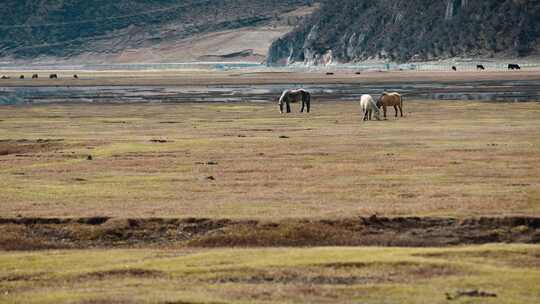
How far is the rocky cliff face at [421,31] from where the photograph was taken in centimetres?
14300

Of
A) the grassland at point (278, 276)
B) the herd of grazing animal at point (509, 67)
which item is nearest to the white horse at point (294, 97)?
the grassland at point (278, 276)

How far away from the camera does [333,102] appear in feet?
202

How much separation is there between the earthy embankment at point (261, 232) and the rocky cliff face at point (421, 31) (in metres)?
125

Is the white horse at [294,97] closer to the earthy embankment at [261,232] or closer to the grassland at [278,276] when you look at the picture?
the earthy embankment at [261,232]

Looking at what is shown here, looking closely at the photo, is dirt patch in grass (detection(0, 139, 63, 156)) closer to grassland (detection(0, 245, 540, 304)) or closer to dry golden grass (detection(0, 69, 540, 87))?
grassland (detection(0, 245, 540, 304))

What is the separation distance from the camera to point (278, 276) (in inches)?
586

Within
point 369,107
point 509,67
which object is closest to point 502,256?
point 369,107

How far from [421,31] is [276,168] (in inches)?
5017

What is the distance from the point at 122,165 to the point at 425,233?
33.9 feet

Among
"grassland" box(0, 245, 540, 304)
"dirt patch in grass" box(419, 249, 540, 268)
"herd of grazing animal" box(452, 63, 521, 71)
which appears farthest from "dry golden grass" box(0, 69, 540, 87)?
"grassland" box(0, 245, 540, 304)

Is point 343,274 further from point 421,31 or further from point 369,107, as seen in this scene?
point 421,31

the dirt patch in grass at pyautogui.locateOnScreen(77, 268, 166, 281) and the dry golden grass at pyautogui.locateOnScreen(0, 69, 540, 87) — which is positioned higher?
the dirt patch in grass at pyautogui.locateOnScreen(77, 268, 166, 281)

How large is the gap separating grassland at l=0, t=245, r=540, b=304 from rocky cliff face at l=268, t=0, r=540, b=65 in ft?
418

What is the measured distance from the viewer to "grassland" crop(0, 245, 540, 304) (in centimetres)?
1374
